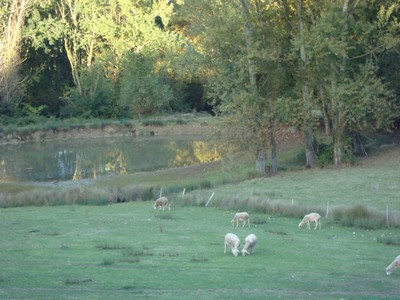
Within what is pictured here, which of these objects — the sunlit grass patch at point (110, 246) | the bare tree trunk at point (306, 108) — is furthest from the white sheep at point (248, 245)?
the bare tree trunk at point (306, 108)

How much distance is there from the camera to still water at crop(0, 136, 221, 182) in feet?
176

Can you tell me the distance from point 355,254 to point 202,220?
8.08 m

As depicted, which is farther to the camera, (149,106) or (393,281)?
(149,106)

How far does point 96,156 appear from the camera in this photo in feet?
204

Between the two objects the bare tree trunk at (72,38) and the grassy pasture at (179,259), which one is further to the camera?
the bare tree trunk at (72,38)

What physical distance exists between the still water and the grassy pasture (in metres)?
20.5

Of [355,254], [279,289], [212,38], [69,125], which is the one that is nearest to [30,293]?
[279,289]

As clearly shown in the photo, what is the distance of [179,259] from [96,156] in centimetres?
4320

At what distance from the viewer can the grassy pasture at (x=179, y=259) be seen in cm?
1591

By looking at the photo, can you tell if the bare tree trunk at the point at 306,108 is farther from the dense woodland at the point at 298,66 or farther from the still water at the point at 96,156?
the still water at the point at 96,156

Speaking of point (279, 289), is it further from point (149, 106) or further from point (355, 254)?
point (149, 106)

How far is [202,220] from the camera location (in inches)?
1107

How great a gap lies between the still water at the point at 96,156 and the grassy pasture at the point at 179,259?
20.5 metres

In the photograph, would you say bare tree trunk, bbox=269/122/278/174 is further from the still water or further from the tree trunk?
the still water
